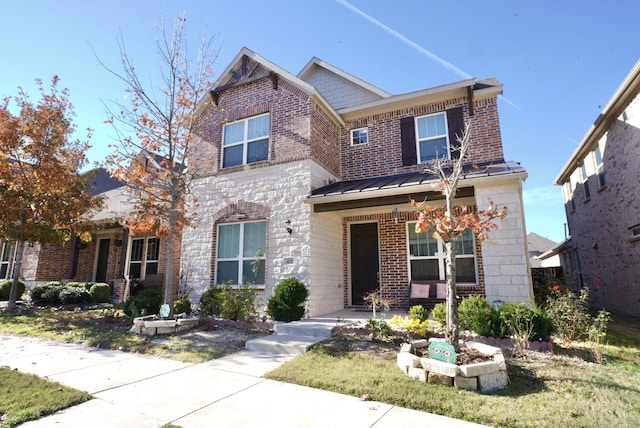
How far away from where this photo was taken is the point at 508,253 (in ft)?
23.4

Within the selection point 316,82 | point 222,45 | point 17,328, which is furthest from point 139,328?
point 316,82

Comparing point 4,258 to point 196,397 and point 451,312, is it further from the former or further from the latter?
point 451,312

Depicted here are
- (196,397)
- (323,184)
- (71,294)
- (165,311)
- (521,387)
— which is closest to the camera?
(196,397)

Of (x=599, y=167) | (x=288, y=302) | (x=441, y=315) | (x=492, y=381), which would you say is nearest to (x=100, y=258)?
(x=288, y=302)

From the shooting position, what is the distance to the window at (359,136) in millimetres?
11258

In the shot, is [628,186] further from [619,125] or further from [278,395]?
[278,395]

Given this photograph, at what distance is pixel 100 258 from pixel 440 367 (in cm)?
1580

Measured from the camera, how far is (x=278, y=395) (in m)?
3.96

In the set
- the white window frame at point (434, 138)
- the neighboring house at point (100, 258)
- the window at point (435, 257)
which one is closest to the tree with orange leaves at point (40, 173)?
the neighboring house at point (100, 258)

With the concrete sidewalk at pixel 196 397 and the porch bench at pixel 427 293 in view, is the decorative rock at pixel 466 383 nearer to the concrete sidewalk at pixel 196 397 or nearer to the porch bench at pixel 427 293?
the concrete sidewalk at pixel 196 397

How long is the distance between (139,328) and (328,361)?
4667 millimetres

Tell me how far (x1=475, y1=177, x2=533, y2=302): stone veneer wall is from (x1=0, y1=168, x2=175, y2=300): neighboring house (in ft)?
36.2

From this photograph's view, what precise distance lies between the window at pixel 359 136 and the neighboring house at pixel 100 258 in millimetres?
8074

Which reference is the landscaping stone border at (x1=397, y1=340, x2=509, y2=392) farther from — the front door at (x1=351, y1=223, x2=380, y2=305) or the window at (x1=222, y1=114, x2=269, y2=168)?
the window at (x1=222, y1=114, x2=269, y2=168)
